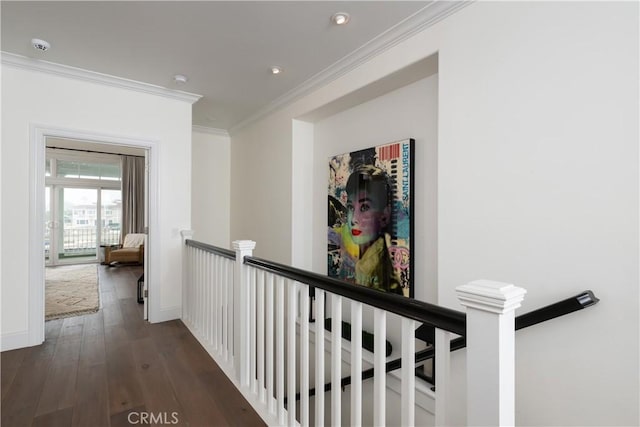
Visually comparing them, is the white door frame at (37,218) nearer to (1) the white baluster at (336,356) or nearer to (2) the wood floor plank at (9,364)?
(2) the wood floor plank at (9,364)

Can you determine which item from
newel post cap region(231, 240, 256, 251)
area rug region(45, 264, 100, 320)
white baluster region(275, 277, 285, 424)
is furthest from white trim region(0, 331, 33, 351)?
white baluster region(275, 277, 285, 424)

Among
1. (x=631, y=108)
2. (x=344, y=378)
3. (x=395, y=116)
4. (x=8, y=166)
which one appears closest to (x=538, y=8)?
(x=631, y=108)

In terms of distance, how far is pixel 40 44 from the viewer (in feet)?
8.28

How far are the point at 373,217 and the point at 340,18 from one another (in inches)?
62.1

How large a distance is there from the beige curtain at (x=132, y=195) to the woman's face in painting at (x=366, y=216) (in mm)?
6381

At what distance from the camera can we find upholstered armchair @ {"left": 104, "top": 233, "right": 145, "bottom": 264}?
6.81 meters

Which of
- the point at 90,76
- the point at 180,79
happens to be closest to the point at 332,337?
the point at 180,79

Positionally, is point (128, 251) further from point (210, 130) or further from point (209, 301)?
point (209, 301)

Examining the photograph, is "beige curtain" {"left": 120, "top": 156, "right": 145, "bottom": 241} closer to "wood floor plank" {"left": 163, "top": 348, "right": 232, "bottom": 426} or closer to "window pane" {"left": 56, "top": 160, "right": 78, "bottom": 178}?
"window pane" {"left": 56, "top": 160, "right": 78, "bottom": 178}

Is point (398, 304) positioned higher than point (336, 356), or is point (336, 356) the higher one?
point (398, 304)

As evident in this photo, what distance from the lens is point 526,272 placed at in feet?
5.65

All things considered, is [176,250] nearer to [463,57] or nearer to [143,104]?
[143,104]

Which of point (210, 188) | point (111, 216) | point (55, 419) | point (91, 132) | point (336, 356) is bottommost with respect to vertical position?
point (55, 419)

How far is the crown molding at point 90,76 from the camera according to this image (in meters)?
2.76
